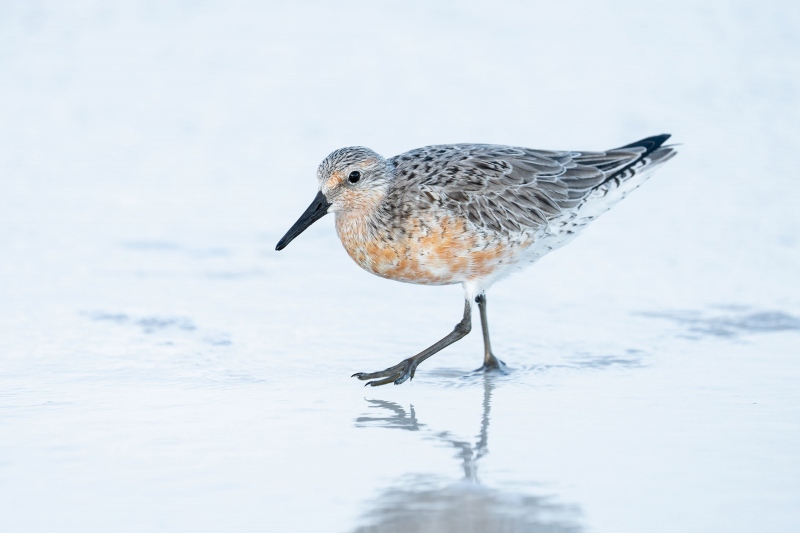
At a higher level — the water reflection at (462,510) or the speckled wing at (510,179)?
the speckled wing at (510,179)

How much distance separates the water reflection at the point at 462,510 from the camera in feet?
11.8

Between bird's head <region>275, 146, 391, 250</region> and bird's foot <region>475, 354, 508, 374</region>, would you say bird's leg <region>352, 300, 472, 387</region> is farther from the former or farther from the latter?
bird's head <region>275, 146, 391, 250</region>

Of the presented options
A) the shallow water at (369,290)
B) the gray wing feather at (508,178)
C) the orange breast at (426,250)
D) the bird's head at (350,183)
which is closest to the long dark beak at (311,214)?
the bird's head at (350,183)

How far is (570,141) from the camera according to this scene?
33.6 feet

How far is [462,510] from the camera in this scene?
12.3 ft

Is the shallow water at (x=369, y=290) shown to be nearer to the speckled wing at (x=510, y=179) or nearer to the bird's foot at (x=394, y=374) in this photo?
the bird's foot at (x=394, y=374)

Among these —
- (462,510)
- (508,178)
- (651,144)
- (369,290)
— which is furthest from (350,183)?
(462,510)

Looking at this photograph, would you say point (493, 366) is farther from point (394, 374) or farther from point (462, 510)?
point (462, 510)

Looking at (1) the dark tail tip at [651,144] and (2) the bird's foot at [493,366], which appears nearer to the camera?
(2) the bird's foot at [493,366]

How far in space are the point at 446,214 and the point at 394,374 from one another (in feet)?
3.24

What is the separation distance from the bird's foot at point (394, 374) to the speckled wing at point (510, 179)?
0.93 meters

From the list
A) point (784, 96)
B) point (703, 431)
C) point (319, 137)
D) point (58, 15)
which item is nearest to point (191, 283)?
point (319, 137)

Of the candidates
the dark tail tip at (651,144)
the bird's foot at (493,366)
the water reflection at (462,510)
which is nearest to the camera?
the water reflection at (462,510)

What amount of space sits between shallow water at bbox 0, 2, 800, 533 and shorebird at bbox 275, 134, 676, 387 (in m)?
0.49
